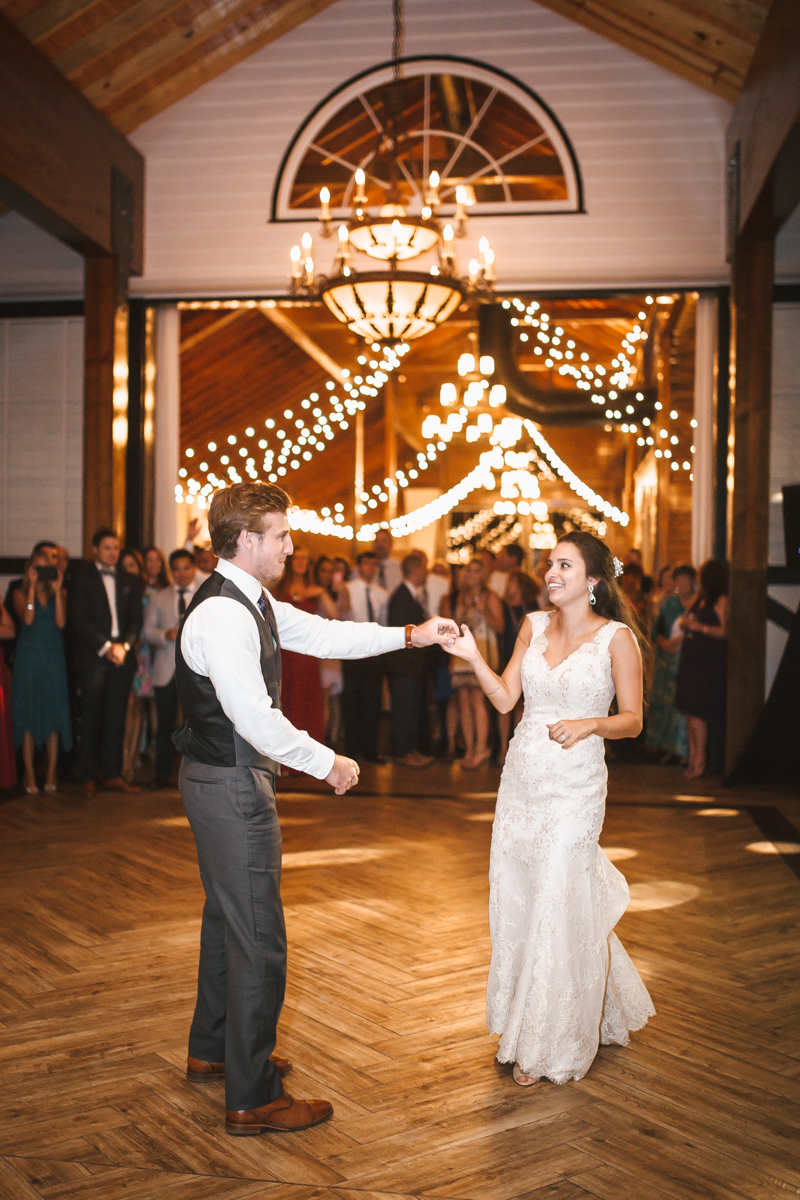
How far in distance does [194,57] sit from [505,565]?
4.28 meters

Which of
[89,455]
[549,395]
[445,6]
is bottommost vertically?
[89,455]

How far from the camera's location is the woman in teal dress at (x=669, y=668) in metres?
7.30

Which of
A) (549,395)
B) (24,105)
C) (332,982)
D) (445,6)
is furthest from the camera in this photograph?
(549,395)

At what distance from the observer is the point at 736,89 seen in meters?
6.96

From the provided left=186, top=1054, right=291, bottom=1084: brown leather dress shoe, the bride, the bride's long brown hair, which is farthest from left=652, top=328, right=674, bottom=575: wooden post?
left=186, top=1054, right=291, bottom=1084: brown leather dress shoe

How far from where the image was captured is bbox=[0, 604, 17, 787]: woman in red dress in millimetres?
5945

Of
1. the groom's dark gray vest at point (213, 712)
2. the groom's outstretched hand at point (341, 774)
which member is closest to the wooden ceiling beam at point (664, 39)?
the groom's dark gray vest at point (213, 712)

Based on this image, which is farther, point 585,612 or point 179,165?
point 179,165

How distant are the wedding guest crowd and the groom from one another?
354 cm

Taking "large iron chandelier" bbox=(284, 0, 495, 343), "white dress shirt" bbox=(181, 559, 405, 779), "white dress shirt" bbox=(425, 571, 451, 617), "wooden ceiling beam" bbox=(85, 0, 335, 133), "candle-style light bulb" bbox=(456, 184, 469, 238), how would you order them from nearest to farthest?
"white dress shirt" bbox=(181, 559, 405, 779), "large iron chandelier" bbox=(284, 0, 495, 343), "candle-style light bulb" bbox=(456, 184, 469, 238), "wooden ceiling beam" bbox=(85, 0, 335, 133), "white dress shirt" bbox=(425, 571, 451, 617)

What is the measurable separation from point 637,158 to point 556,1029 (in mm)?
6442

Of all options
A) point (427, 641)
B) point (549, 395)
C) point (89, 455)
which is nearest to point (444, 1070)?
point (427, 641)

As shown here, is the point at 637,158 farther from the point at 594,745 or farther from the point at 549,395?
the point at 594,745

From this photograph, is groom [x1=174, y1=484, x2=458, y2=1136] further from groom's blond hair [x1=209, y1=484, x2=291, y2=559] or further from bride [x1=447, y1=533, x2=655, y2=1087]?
bride [x1=447, y1=533, x2=655, y2=1087]
